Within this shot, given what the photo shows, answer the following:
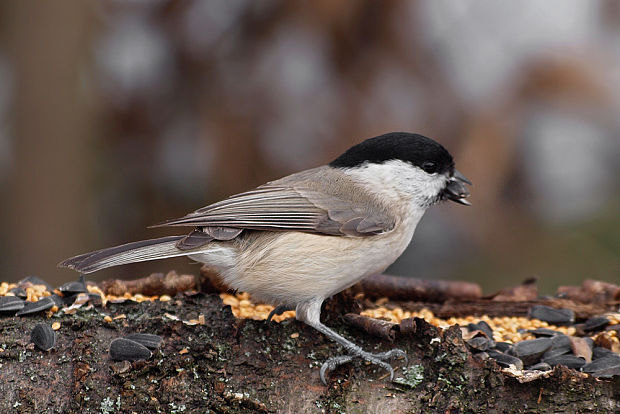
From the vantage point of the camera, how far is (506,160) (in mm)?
4008

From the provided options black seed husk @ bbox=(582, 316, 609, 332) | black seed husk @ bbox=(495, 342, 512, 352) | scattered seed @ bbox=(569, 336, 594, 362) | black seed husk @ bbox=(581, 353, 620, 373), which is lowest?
black seed husk @ bbox=(582, 316, 609, 332)

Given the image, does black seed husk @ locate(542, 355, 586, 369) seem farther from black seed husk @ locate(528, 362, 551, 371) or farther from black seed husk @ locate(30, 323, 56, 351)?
black seed husk @ locate(30, 323, 56, 351)

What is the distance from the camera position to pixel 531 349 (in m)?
2.29

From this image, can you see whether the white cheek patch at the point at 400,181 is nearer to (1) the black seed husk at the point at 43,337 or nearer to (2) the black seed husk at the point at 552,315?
(2) the black seed husk at the point at 552,315

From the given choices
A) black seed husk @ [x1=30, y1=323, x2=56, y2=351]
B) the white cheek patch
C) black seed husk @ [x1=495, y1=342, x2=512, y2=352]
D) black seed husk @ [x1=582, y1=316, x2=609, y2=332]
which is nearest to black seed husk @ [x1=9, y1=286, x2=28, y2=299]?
black seed husk @ [x1=30, y1=323, x2=56, y2=351]

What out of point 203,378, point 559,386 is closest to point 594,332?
point 559,386

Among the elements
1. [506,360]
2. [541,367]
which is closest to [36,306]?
[506,360]

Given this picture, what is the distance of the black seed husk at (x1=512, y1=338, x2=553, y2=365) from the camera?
2.26 metres

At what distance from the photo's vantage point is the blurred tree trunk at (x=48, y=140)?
4.38 m

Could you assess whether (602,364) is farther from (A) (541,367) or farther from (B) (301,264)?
(B) (301,264)

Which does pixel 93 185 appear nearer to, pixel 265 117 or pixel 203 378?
pixel 265 117

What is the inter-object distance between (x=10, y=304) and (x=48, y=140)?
2546 mm

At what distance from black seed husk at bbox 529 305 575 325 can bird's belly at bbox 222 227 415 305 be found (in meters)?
0.74

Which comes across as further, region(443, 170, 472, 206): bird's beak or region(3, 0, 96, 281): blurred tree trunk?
region(3, 0, 96, 281): blurred tree trunk
